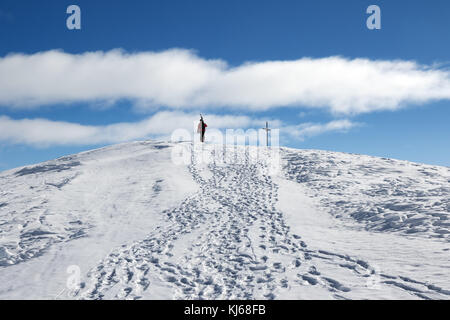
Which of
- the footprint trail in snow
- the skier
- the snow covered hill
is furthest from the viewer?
the skier

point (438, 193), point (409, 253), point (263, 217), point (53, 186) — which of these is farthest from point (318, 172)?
point (53, 186)

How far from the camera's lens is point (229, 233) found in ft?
41.4

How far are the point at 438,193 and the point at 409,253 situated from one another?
8.35 m

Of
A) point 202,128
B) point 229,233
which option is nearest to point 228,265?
point 229,233

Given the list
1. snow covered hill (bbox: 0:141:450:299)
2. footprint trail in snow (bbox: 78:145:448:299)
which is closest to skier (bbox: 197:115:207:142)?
snow covered hill (bbox: 0:141:450:299)

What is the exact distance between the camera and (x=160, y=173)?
2417 cm

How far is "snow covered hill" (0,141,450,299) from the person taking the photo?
8336 millimetres

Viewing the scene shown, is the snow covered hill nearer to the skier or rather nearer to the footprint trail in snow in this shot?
the footprint trail in snow

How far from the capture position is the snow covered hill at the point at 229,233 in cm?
834

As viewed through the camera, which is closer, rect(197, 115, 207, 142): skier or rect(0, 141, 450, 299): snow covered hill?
rect(0, 141, 450, 299): snow covered hill

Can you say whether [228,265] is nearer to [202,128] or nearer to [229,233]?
[229,233]
